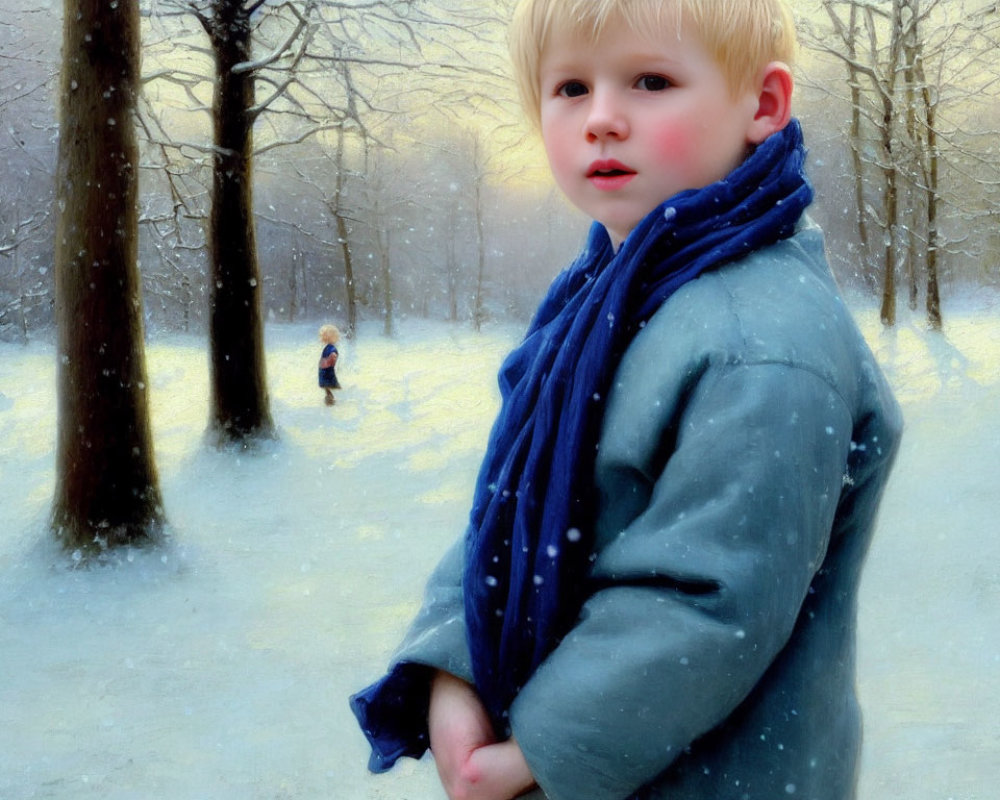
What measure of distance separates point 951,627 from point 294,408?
25.8 feet

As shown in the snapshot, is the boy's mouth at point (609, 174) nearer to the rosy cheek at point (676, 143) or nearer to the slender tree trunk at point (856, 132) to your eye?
the rosy cheek at point (676, 143)

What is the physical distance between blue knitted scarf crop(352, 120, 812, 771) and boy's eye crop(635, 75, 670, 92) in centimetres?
12

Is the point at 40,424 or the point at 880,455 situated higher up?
the point at 880,455

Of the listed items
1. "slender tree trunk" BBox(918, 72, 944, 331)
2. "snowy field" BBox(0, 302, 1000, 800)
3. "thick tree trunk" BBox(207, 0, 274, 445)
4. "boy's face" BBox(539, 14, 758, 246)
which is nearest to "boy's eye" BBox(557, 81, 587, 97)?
"boy's face" BBox(539, 14, 758, 246)

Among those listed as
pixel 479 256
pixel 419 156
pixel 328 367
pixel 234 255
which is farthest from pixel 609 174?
pixel 419 156

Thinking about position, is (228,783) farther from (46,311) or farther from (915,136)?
(46,311)

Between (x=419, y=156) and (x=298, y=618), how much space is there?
86.1 ft

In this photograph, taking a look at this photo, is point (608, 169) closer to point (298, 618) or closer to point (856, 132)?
point (298, 618)

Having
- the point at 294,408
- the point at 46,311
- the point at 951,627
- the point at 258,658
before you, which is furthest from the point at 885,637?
the point at 46,311

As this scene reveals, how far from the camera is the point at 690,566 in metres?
1.02

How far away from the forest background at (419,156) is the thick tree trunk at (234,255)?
19 centimetres

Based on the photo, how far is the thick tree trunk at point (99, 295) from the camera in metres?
5.13

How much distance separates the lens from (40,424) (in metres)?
9.80

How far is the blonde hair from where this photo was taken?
1136 millimetres
